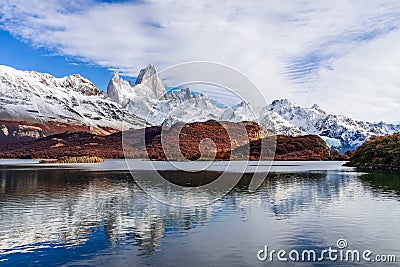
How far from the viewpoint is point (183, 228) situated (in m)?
30.5

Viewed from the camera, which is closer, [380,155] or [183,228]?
[183,228]

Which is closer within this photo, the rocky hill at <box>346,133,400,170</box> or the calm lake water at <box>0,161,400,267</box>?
the calm lake water at <box>0,161,400,267</box>

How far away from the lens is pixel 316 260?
22297 millimetres

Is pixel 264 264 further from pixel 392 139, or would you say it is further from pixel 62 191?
pixel 392 139

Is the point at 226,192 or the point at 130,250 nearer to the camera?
the point at 130,250

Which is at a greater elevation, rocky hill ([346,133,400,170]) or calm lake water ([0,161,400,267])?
rocky hill ([346,133,400,170])

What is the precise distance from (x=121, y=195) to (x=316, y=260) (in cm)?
3193

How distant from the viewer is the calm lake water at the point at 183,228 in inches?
907

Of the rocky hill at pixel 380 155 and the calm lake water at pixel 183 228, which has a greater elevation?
the rocky hill at pixel 380 155

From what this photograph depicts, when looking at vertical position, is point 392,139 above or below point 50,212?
above

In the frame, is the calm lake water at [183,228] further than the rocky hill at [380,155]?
No

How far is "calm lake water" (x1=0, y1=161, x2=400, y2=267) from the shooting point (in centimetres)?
2303

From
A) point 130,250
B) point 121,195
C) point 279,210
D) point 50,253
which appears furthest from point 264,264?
point 121,195

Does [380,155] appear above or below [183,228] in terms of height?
above
